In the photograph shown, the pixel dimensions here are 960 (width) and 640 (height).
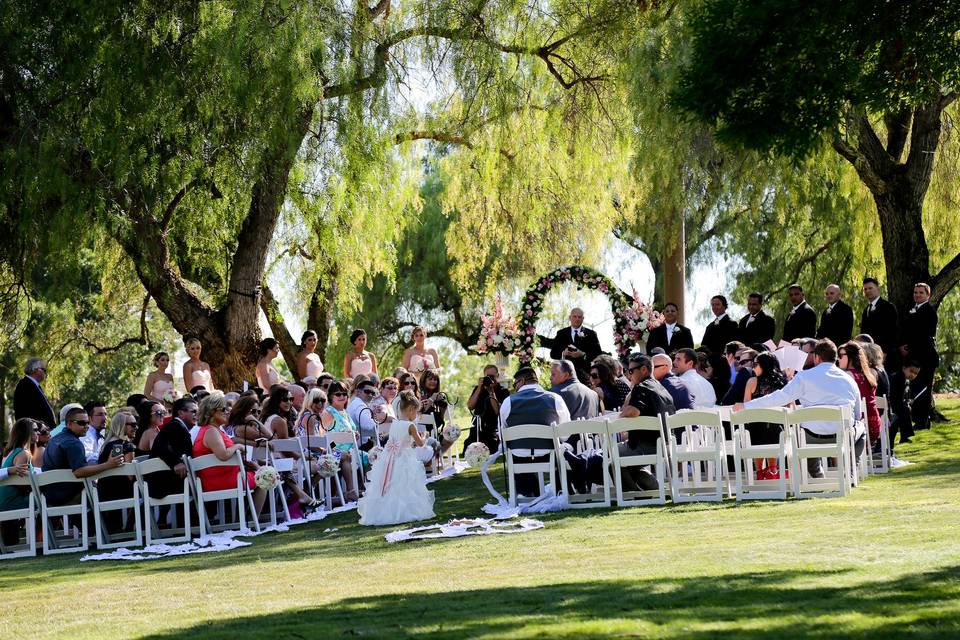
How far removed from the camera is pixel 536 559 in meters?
8.02

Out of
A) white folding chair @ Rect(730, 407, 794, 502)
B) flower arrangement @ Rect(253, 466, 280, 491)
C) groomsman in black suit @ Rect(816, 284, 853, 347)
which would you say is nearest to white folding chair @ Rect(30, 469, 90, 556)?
flower arrangement @ Rect(253, 466, 280, 491)

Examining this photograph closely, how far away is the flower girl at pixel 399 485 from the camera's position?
11.1 metres

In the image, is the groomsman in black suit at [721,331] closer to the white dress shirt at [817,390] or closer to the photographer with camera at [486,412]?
the photographer with camera at [486,412]

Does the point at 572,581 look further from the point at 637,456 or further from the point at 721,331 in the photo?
the point at 721,331

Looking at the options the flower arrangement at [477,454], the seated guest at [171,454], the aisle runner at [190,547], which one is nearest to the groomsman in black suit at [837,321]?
the flower arrangement at [477,454]

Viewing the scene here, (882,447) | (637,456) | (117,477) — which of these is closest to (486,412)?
(882,447)

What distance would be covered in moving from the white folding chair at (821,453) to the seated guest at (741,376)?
115 cm

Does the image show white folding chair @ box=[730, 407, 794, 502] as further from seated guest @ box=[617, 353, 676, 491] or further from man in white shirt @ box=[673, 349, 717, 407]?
man in white shirt @ box=[673, 349, 717, 407]

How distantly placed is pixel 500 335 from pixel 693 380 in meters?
4.45

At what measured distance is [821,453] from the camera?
34.8 ft

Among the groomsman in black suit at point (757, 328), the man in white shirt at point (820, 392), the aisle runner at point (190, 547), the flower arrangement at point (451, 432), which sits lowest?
the aisle runner at point (190, 547)

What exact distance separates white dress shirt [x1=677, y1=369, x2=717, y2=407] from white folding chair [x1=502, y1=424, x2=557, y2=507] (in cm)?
201

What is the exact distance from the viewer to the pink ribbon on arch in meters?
11.2

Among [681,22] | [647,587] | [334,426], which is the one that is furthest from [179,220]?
[647,587]
